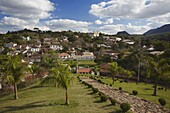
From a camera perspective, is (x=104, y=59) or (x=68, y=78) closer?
(x=68, y=78)

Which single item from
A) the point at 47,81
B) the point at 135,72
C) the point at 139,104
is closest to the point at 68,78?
the point at 139,104

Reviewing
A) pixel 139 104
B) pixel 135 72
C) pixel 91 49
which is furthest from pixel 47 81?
pixel 91 49

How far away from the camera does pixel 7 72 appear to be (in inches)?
1133

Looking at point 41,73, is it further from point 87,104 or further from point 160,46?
point 160,46

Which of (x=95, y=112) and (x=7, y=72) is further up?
(x=7, y=72)

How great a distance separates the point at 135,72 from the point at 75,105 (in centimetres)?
4706

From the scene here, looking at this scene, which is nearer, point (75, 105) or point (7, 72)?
point (75, 105)

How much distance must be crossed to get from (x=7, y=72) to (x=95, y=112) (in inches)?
610

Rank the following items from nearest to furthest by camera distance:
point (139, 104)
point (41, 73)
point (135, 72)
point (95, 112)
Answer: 1. point (95, 112)
2. point (139, 104)
3. point (41, 73)
4. point (135, 72)

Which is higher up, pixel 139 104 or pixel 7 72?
pixel 7 72

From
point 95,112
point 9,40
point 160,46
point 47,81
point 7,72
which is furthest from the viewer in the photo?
point 9,40

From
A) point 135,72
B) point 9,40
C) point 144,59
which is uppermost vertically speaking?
point 9,40

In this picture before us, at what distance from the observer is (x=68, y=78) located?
22.6 metres

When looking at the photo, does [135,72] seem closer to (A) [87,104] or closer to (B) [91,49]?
(A) [87,104]
